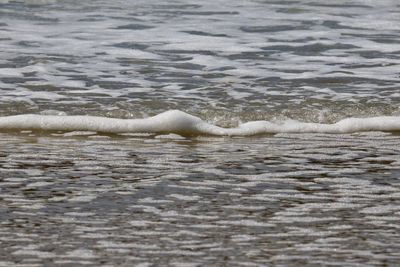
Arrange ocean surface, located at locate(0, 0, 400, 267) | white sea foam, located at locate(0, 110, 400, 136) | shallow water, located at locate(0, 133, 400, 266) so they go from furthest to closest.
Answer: white sea foam, located at locate(0, 110, 400, 136) < ocean surface, located at locate(0, 0, 400, 267) < shallow water, located at locate(0, 133, 400, 266)

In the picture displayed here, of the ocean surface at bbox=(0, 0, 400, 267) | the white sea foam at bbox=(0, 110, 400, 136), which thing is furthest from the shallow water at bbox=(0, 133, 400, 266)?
the white sea foam at bbox=(0, 110, 400, 136)

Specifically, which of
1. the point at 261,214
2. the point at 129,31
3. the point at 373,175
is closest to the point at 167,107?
the point at 373,175

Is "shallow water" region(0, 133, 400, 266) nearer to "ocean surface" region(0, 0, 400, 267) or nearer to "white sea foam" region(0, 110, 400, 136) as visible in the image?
"ocean surface" region(0, 0, 400, 267)

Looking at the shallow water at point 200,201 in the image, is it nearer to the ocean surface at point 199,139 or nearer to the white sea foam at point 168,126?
the ocean surface at point 199,139

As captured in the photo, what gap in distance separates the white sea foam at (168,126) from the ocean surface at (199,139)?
11mm

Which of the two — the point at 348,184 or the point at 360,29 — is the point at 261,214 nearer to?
the point at 348,184

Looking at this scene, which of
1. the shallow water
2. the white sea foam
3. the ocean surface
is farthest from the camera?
the white sea foam

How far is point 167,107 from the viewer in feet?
22.4

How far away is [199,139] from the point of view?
6.02 meters

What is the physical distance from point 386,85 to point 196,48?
2.08m

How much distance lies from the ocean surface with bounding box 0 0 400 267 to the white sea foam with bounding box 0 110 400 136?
0.04 feet

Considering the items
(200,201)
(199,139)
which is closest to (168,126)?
(199,139)

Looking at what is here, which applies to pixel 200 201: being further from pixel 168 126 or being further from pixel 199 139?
pixel 168 126

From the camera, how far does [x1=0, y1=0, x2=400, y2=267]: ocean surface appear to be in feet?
12.8
